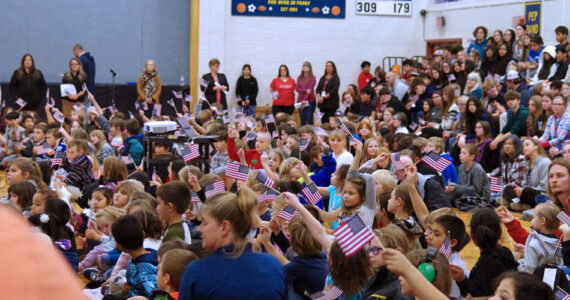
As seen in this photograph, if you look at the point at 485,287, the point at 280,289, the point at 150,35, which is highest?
the point at 150,35

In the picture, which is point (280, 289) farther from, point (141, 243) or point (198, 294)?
point (141, 243)

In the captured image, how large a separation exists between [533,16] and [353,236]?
13.1 metres

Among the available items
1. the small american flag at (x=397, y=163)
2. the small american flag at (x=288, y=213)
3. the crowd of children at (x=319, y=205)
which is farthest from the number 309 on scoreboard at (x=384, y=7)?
the small american flag at (x=288, y=213)

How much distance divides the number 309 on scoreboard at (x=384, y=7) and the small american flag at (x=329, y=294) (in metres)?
15.3

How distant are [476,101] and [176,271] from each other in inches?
332

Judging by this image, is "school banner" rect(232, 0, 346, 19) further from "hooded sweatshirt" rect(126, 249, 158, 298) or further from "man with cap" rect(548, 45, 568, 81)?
"hooded sweatshirt" rect(126, 249, 158, 298)

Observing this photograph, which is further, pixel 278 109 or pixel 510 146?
pixel 278 109

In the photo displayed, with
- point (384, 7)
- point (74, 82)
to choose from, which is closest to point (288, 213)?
point (74, 82)

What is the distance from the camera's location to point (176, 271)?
3344 millimetres

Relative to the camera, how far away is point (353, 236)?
2822mm

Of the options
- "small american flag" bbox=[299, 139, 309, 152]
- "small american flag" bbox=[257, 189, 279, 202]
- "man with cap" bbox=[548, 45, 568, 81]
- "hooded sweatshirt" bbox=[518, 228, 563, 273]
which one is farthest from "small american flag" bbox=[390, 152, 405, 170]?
"man with cap" bbox=[548, 45, 568, 81]

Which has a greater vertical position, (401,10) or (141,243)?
(401,10)

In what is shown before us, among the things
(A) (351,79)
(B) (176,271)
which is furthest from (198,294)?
(A) (351,79)

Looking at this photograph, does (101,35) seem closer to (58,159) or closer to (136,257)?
(58,159)
